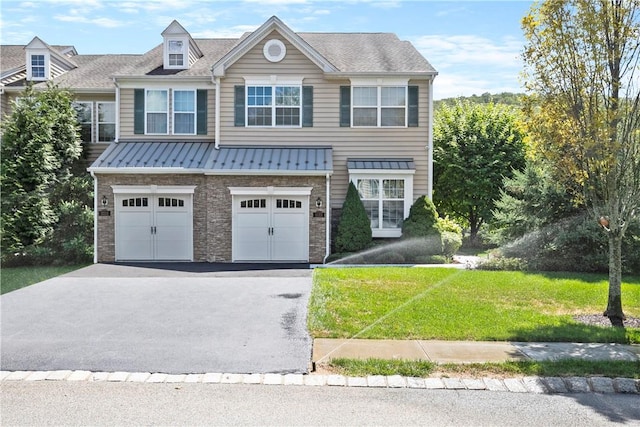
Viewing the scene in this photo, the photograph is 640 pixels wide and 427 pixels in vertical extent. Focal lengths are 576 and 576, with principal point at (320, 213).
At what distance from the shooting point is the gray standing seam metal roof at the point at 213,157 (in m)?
18.2

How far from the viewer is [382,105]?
19625mm

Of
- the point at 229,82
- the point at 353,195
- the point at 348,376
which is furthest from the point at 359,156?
the point at 348,376

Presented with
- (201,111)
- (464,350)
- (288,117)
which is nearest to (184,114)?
(201,111)

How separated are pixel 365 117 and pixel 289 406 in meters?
14.6

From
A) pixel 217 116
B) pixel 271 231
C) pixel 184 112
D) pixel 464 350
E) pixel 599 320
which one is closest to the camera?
pixel 464 350

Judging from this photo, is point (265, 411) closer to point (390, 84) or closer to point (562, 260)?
point (562, 260)

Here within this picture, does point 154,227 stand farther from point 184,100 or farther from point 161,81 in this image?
point 161,81

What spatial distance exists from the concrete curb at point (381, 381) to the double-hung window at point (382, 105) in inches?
534

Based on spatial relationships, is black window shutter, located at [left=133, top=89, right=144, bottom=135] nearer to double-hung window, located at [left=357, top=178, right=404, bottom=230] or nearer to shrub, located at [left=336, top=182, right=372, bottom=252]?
shrub, located at [left=336, top=182, right=372, bottom=252]

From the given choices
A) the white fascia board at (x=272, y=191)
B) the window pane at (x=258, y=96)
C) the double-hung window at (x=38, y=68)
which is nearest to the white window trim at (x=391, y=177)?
the white fascia board at (x=272, y=191)

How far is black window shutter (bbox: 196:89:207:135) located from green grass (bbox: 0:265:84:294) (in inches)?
240

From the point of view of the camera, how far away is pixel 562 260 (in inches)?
639

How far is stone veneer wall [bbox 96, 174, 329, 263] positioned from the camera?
18.2 meters

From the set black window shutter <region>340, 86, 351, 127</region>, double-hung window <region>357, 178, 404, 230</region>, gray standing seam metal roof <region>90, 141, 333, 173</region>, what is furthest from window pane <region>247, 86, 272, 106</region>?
double-hung window <region>357, 178, 404, 230</region>
